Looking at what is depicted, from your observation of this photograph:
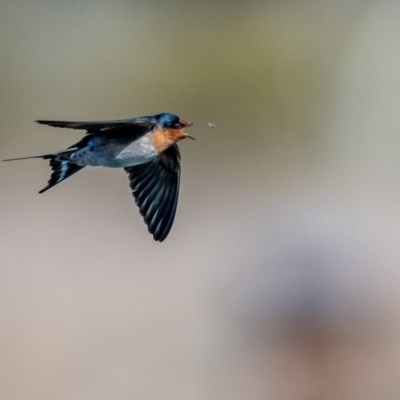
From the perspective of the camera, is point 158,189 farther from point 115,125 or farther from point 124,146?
point 115,125

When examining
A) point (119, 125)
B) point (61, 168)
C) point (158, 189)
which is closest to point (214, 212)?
point (158, 189)

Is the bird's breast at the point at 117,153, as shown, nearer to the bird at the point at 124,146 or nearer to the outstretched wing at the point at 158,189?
the bird at the point at 124,146

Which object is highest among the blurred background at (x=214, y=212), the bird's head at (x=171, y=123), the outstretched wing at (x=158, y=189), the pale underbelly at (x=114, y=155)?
the bird's head at (x=171, y=123)

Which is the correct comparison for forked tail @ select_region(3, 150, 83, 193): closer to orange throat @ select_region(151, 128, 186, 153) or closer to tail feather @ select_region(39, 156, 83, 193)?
tail feather @ select_region(39, 156, 83, 193)

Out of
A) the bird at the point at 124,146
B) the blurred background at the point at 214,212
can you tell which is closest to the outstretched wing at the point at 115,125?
the bird at the point at 124,146

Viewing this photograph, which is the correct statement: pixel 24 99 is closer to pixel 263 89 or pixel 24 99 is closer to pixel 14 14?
pixel 14 14

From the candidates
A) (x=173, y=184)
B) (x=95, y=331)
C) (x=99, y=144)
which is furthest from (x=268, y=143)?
(x=99, y=144)
